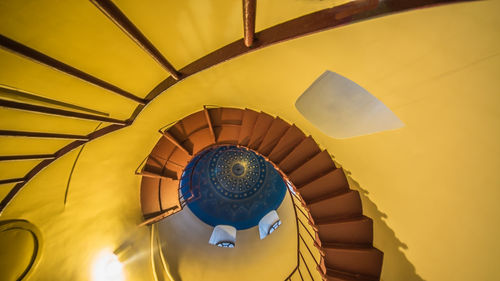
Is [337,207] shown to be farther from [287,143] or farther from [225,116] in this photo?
[225,116]

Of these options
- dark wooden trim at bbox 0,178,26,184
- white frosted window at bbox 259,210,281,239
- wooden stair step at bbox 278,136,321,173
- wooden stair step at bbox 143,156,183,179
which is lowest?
white frosted window at bbox 259,210,281,239

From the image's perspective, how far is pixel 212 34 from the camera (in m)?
1.90

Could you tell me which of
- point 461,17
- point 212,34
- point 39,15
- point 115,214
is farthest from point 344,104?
point 115,214

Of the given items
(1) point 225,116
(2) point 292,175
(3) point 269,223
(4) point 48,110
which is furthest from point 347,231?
(4) point 48,110

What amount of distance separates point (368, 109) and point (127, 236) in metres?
5.74

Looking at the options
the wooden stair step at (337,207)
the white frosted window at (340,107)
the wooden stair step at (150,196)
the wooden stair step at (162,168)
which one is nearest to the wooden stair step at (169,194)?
the wooden stair step at (150,196)

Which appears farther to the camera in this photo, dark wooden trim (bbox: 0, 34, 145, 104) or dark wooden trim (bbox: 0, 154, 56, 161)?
dark wooden trim (bbox: 0, 154, 56, 161)

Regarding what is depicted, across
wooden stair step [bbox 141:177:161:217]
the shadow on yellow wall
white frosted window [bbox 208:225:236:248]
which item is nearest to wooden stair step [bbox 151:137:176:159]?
wooden stair step [bbox 141:177:161:217]

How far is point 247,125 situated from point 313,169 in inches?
68.8

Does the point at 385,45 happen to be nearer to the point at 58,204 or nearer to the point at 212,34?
the point at 212,34

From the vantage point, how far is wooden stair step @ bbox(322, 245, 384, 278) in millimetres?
3082

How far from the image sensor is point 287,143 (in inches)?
154

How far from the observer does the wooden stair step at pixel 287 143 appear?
12.7ft

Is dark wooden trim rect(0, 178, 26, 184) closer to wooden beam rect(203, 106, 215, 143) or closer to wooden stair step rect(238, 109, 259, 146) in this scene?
wooden beam rect(203, 106, 215, 143)
